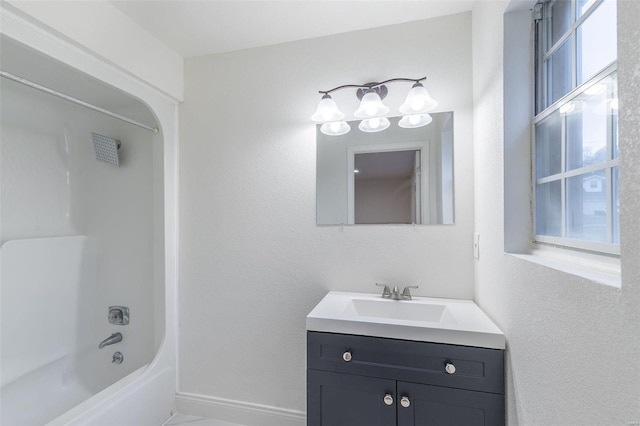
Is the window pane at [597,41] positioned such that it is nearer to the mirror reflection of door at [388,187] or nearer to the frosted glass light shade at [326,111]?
the mirror reflection of door at [388,187]

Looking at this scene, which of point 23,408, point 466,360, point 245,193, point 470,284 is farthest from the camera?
point 245,193

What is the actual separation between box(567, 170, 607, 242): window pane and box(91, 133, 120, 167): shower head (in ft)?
8.29

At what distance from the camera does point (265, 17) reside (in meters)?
1.53

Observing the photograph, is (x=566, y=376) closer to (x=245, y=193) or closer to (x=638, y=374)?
(x=638, y=374)

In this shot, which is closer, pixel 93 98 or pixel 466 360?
pixel 466 360

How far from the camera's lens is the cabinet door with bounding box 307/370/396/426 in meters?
1.16

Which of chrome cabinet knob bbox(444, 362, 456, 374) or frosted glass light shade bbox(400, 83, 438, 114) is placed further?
frosted glass light shade bbox(400, 83, 438, 114)

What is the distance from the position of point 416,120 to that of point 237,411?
2.06m

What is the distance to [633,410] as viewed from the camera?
1.55 feet

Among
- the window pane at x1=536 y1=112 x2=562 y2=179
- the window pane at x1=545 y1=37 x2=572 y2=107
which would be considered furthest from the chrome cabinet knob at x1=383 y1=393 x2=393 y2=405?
the window pane at x1=545 y1=37 x2=572 y2=107

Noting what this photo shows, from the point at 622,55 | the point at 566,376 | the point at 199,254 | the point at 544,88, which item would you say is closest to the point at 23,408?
the point at 199,254

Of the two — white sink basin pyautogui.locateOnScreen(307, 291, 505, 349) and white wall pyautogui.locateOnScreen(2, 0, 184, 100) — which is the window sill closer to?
white sink basin pyautogui.locateOnScreen(307, 291, 505, 349)

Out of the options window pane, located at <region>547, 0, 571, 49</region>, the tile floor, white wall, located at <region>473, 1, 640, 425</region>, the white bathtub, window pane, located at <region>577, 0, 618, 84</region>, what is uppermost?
window pane, located at <region>547, 0, 571, 49</region>

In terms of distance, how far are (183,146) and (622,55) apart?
2045 mm
